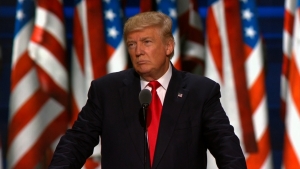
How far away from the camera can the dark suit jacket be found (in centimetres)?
221

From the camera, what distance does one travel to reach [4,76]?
473cm

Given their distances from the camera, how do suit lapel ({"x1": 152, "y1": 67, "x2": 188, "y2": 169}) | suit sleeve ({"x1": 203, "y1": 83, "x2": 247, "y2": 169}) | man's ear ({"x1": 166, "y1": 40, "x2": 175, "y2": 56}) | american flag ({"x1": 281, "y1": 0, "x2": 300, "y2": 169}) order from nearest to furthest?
suit sleeve ({"x1": 203, "y1": 83, "x2": 247, "y2": 169}), suit lapel ({"x1": 152, "y1": 67, "x2": 188, "y2": 169}), man's ear ({"x1": 166, "y1": 40, "x2": 175, "y2": 56}), american flag ({"x1": 281, "y1": 0, "x2": 300, "y2": 169})

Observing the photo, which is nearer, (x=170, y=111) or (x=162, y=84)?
(x=170, y=111)

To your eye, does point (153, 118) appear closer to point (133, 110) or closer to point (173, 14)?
point (133, 110)

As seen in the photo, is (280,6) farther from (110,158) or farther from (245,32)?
(110,158)

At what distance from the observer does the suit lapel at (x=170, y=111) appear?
224 centimetres

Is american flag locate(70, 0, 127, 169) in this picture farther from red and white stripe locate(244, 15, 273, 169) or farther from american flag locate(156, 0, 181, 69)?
red and white stripe locate(244, 15, 273, 169)

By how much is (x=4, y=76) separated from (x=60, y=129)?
0.70 metres

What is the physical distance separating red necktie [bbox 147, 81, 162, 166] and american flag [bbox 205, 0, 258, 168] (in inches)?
81.3

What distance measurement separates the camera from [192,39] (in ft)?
14.7

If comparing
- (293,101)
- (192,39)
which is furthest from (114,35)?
(293,101)

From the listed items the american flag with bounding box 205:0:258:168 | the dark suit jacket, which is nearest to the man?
the dark suit jacket

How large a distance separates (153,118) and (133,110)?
87mm

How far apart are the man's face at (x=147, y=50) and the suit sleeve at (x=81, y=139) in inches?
9.3
